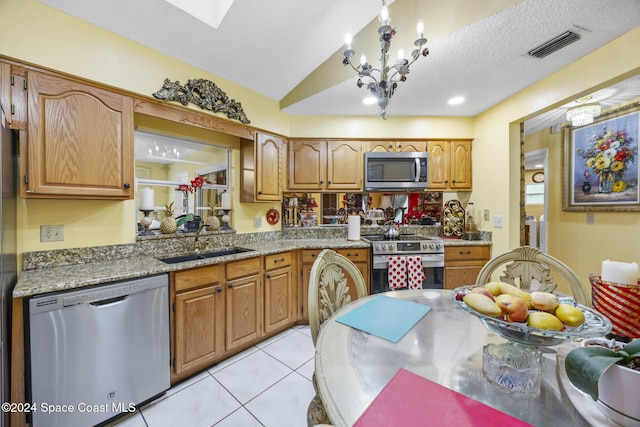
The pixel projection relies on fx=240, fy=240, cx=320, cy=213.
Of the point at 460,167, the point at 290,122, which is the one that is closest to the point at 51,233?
the point at 290,122

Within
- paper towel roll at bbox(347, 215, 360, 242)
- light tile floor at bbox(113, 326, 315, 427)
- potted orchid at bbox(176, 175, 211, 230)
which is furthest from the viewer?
paper towel roll at bbox(347, 215, 360, 242)

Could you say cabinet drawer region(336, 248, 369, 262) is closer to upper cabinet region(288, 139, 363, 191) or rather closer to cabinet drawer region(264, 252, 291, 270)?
A: cabinet drawer region(264, 252, 291, 270)

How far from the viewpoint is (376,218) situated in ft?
11.1

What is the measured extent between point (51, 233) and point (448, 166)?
12.9ft

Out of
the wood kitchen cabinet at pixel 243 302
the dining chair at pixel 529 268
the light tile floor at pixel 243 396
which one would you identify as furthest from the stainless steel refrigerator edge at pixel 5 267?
the dining chair at pixel 529 268

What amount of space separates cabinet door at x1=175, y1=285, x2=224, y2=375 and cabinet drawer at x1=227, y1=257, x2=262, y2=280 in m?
0.14

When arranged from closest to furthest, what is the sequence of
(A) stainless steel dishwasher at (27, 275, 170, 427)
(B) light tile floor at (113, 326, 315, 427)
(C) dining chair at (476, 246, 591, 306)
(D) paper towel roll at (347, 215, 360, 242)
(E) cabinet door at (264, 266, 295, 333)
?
1. (A) stainless steel dishwasher at (27, 275, 170, 427)
2. (C) dining chair at (476, 246, 591, 306)
3. (B) light tile floor at (113, 326, 315, 427)
4. (E) cabinet door at (264, 266, 295, 333)
5. (D) paper towel roll at (347, 215, 360, 242)

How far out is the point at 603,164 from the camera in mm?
2789

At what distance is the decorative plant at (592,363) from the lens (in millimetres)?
482

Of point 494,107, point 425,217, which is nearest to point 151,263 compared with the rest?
point 425,217

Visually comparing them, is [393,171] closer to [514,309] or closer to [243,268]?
[243,268]

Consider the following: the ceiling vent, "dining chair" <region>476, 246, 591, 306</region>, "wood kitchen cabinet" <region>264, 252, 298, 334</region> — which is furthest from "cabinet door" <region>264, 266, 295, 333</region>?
the ceiling vent

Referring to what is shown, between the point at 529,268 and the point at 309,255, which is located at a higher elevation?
Result: the point at 529,268

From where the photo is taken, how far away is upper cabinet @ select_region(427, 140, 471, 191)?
3176 millimetres
